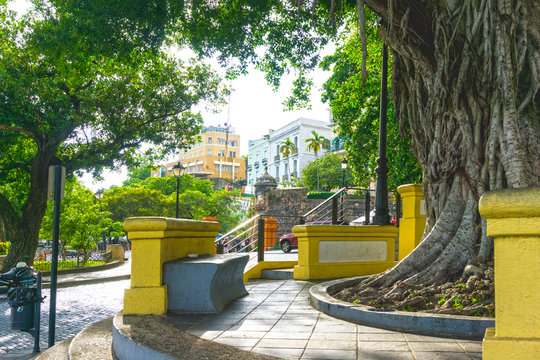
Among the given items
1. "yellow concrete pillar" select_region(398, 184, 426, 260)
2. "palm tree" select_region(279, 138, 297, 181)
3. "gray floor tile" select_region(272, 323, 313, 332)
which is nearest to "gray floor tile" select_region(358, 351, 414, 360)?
"gray floor tile" select_region(272, 323, 313, 332)

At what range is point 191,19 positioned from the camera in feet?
31.7

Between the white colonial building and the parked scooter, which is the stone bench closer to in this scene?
the parked scooter

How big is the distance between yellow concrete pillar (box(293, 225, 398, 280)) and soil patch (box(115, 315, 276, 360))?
5186mm

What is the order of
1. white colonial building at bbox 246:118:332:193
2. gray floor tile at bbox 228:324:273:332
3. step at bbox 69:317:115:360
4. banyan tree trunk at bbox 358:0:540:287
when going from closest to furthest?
1. step at bbox 69:317:115:360
2. gray floor tile at bbox 228:324:273:332
3. banyan tree trunk at bbox 358:0:540:287
4. white colonial building at bbox 246:118:332:193

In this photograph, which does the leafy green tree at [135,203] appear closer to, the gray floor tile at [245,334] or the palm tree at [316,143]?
the palm tree at [316,143]

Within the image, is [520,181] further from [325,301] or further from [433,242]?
[325,301]

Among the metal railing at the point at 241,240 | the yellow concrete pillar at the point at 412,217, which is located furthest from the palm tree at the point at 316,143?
the yellow concrete pillar at the point at 412,217

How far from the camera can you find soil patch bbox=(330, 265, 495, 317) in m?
4.91

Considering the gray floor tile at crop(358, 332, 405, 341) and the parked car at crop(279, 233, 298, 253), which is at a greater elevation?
the gray floor tile at crop(358, 332, 405, 341)

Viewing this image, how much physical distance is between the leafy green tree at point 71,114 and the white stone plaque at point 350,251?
651 centimetres

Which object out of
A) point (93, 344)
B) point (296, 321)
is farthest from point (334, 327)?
point (93, 344)

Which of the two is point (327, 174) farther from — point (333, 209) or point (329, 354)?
point (329, 354)

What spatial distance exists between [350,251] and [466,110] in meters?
4.65

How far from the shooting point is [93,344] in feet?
15.2
